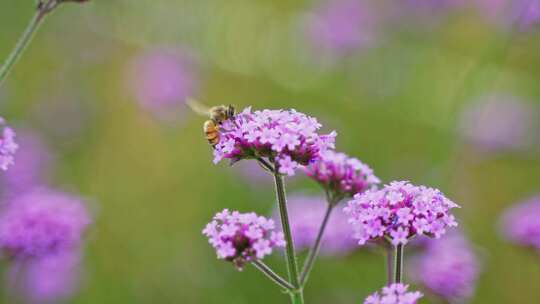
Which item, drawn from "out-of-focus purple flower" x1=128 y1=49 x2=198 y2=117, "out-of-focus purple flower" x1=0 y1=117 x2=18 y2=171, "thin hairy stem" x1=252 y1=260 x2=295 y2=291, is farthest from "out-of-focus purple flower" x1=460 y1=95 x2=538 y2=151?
"out-of-focus purple flower" x1=0 y1=117 x2=18 y2=171

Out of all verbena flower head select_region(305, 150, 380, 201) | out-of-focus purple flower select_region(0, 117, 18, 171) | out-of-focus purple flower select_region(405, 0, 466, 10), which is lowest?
out-of-focus purple flower select_region(0, 117, 18, 171)

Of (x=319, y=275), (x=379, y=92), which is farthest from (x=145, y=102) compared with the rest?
(x=319, y=275)

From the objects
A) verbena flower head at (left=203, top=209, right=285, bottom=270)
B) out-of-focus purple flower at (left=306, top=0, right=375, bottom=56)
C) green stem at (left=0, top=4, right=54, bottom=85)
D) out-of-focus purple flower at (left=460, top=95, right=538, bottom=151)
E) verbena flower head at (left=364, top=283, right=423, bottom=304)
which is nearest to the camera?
verbena flower head at (left=364, top=283, right=423, bottom=304)

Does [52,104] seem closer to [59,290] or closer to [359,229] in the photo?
[59,290]

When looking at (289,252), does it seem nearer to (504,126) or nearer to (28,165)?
(28,165)

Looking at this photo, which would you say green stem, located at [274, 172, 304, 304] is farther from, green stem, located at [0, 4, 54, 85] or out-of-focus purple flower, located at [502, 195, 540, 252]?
out-of-focus purple flower, located at [502, 195, 540, 252]

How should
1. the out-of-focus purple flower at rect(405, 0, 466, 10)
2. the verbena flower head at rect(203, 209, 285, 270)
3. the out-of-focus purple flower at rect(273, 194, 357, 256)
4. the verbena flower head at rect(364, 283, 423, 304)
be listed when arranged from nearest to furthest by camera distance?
1. the verbena flower head at rect(364, 283, 423, 304)
2. the verbena flower head at rect(203, 209, 285, 270)
3. the out-of-focus purple flower at rect(273, 194, 357, 256)
4. the out-of-focus purple flower at rect(405, 0, 466, 10)

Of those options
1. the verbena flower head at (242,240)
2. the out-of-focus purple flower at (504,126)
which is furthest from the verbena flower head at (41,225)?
the out-of-focus purple flower at (504,126)

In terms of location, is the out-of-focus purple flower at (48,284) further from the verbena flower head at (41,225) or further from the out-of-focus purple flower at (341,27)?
the out-of-focus purple flower at (341,27)
